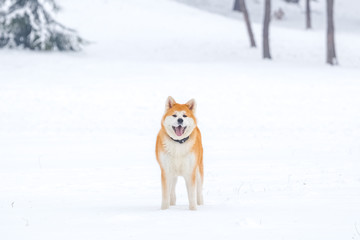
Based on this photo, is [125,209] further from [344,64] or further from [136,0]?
[136,0]

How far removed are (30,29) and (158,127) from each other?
11.9m

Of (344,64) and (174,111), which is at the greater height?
(174,111)

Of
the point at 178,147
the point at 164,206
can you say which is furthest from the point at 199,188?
the point at 178,147

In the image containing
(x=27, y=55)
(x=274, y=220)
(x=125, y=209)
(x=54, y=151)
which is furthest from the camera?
(x=27, y=55)

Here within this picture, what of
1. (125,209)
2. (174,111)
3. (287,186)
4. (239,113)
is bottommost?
(239,113)

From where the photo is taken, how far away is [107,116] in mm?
20562

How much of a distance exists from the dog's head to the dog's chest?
0.13 m

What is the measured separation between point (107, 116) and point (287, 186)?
36.2 feet

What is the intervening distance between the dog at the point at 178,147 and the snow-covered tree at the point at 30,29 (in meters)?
22.3

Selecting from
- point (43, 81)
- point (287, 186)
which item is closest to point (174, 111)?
point (287, 186)

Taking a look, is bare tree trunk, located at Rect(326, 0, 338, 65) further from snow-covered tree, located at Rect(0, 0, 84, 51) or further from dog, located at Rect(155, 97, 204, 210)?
dog, located at Rect(155, 97, 204, 210)

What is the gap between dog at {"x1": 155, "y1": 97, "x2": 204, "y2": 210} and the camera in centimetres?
754

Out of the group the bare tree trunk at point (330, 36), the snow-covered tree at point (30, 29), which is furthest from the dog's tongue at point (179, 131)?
the bare tree trunk at point (330, 36)

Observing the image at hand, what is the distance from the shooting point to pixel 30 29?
29156 mm
